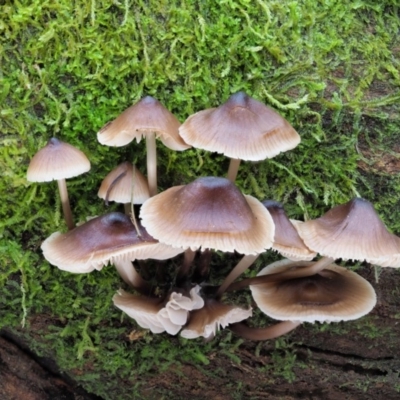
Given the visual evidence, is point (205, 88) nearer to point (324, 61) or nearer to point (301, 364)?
point (324, 61)

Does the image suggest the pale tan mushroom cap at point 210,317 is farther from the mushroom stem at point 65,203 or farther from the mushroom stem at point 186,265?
the mushroom stem at point 65,203

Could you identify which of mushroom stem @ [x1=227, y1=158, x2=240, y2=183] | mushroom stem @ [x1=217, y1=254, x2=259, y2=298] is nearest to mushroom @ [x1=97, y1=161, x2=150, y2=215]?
mushroom stem @ [x1=227, y1=158, x2=240, y2=183]

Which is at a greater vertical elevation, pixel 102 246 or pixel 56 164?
pixel 56 164

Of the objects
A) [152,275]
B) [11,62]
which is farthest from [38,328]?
[11,62]

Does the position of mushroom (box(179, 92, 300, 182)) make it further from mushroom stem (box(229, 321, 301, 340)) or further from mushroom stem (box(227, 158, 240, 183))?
mushroom stem (box(229, 321, 301, 340))

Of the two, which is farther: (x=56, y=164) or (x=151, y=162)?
(x=151, y=162)

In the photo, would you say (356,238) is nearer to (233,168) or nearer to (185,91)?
(233,168)

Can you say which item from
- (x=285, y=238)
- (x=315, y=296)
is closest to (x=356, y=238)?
(x=285, y=238)
